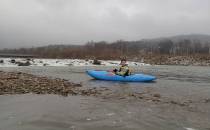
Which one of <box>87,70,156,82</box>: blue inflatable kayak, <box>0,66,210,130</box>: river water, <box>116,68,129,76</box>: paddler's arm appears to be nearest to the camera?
<box>0,66,210,130</box>: river water

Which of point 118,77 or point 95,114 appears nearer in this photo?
point 95,114

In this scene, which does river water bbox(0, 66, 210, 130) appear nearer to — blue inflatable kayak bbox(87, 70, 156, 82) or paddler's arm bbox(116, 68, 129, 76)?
blue inflatable kayak bbox(87, 70, 156, 82)

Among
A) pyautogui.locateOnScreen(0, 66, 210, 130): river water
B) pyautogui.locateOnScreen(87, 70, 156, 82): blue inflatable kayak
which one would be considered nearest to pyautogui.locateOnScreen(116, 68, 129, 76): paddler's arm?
pyautogui.locateOnScreen(87, 70, 156, 82): blue inflatable kayak

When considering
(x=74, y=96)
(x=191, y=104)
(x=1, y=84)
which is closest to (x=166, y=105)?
(x=191, y=104)

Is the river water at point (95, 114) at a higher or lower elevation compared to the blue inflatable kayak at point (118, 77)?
lower

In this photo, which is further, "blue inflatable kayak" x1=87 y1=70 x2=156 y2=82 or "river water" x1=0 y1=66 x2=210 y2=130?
"blue inflatable kayak" x1=87 y1=70 x2=156 y2=82

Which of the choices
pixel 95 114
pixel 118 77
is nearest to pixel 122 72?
pixel 118 77

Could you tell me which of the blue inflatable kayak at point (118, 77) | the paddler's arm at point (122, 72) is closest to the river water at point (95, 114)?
the blue inflatable kayak at point (118, 77)

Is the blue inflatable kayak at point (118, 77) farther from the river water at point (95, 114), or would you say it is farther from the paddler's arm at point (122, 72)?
the river water at point (95, 114)

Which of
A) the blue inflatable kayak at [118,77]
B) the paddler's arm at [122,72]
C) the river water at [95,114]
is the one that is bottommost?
the river water at [95,114]

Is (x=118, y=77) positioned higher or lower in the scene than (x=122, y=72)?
lower

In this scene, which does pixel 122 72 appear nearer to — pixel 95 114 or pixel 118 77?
pixel 118 77

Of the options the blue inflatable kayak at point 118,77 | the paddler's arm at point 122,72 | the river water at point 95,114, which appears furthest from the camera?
the paddler's arm at point 122,72

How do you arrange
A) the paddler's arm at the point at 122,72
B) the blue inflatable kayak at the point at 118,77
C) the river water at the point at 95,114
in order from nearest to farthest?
the river water at the point at 95,114
the blue inflatable kayak at the point at 118,77
the paddler's arm at the point at 122,72
